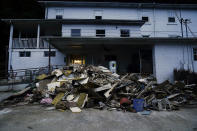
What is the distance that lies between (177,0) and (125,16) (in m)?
10.6

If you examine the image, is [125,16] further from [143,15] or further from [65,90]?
[65,90]

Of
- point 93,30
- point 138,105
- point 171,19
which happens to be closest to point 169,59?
point 138,105

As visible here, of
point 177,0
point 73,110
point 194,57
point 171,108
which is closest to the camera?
point 73,110

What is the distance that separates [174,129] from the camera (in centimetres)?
311

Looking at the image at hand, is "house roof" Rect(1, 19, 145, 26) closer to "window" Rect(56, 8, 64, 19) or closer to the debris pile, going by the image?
"window" Rect(56, 8, 64, 19)

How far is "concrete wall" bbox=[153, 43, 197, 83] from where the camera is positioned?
9.01m

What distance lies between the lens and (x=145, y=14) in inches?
584

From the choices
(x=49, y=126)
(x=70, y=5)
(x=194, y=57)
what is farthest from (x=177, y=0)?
(x=49, y=126)

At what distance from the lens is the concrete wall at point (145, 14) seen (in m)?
14.0

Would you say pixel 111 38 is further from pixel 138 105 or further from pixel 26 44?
pixel 26 44

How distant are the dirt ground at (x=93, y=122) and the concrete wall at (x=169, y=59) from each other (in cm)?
513

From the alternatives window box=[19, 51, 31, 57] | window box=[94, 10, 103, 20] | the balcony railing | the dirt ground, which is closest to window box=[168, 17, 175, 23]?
window box=[94, 10, 103, 20]

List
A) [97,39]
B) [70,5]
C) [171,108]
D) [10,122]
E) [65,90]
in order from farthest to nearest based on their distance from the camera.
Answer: [70,5] < [97,39] < [65,90] < [171,108] < [10,122]

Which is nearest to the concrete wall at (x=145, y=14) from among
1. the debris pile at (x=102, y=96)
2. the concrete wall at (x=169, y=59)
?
the concrete wall at (x=169, y=59)
